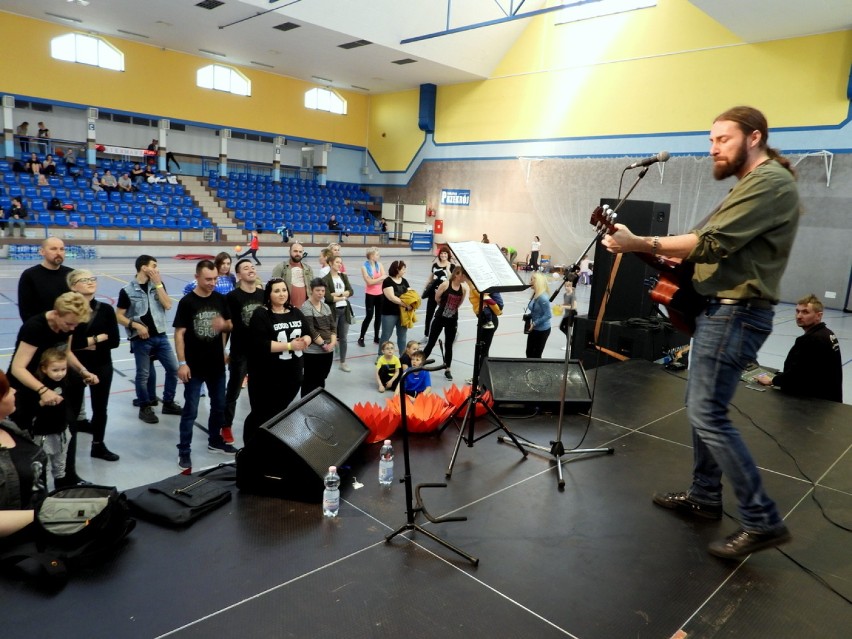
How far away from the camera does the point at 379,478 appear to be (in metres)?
3.52

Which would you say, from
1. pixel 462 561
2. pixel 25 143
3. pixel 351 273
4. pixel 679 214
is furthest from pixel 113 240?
pixel 462 561

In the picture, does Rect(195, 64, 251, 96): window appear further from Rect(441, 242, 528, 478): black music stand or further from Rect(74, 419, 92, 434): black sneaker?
Rect(441, 242, 528, 478): black music stand

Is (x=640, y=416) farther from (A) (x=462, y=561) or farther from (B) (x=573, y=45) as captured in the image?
(B) (x=573, y=45)

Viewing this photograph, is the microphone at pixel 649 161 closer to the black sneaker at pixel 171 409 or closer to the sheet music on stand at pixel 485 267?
the sheet music on stand at pixel 485 267

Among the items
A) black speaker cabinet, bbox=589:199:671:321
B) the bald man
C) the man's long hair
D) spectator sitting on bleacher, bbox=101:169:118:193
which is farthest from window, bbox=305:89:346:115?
the man's long hair

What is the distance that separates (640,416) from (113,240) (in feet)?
61.5

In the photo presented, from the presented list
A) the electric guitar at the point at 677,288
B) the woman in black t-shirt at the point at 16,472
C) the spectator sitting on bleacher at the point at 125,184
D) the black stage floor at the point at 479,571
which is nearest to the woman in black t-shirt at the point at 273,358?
the black stage floor at the point at 479,571

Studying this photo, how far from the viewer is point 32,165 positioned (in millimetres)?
19812

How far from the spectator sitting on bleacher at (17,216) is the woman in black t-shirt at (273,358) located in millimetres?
17137

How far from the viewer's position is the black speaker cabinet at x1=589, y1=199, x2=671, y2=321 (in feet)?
24.7

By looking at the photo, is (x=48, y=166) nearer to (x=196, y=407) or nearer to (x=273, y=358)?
(x=196, y=407)

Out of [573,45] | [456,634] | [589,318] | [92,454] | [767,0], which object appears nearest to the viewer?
[456,634]

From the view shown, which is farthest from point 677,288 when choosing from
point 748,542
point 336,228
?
point 336,228

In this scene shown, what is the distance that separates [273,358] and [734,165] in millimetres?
3369
